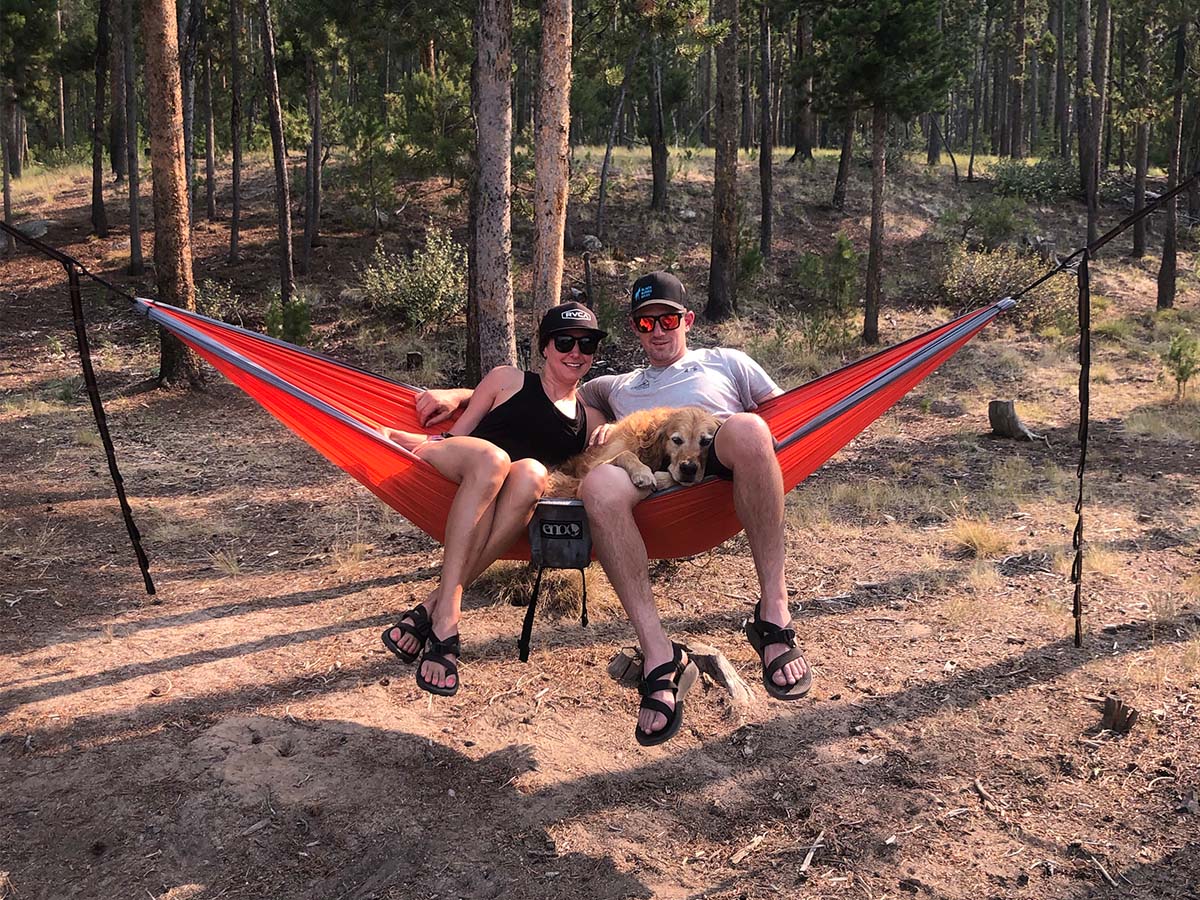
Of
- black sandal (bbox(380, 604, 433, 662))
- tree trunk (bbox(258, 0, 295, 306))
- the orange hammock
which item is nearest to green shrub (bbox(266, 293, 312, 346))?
tree trunk (bbox(258, 0, 295, 306))

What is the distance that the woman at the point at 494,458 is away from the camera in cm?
228

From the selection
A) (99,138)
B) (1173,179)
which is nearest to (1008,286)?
(1173,179)

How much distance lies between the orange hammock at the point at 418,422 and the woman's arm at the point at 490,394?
282 mm

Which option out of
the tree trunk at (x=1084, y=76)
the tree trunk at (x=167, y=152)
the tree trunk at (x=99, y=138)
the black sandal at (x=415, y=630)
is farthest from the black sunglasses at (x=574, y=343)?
the tree trunk at (x=1084, y=76)

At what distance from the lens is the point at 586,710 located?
113 inches

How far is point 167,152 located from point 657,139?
7929 millimetres

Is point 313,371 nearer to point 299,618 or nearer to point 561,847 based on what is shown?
point 299,618

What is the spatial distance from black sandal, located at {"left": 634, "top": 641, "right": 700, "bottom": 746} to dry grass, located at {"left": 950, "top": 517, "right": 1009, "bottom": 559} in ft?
8.14

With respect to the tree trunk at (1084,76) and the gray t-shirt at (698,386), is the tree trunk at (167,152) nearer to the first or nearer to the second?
the gray t-shirt at (698,386)

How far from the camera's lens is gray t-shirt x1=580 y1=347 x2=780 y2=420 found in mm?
2754

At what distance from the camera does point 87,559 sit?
3.95m

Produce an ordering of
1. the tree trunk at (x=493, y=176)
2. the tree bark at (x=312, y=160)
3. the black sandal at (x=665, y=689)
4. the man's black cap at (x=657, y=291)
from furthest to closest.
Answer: the tree bark at (x=312, y=160), the tree trunk at (x=493, y=176), the man's black cap at (x=657, y=291), the black sandal at (x=665, y=689)

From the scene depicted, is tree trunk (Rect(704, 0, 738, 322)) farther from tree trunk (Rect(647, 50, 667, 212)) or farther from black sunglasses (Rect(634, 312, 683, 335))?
black sunglasses (Rect(634, 312, 683, 335))

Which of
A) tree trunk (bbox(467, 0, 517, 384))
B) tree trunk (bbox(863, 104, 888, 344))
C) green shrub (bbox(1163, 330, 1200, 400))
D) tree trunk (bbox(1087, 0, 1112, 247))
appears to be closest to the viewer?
tree trunk (bbox(467, 0, 517, 384))
